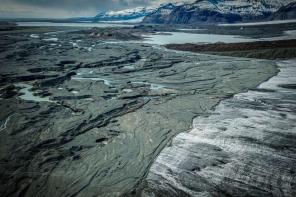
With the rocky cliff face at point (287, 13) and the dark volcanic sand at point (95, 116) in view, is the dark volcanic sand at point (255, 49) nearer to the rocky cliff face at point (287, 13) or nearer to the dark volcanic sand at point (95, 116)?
the dark volcanic sand at point (95, 116)

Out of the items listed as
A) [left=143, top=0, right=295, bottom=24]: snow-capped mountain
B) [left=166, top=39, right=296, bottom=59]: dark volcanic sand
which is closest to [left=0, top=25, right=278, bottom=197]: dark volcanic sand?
[left=166, top=39, right=296, bottom=59]: dark volcanic sand

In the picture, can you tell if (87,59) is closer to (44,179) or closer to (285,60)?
(285,60)

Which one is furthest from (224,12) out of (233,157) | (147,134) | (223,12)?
(233,157)

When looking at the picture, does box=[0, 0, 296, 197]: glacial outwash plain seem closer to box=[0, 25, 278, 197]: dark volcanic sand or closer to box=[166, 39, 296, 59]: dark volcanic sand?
box=[0, 25, 278, 197]: dark volcanic sand

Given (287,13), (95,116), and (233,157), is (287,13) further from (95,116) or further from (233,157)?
(233,157)

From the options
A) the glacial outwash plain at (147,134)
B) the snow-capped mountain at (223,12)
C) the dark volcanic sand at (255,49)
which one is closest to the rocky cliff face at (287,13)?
the snow-capped mountain at (223,12)

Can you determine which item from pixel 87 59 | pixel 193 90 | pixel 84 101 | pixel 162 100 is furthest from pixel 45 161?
pixel 87 59
